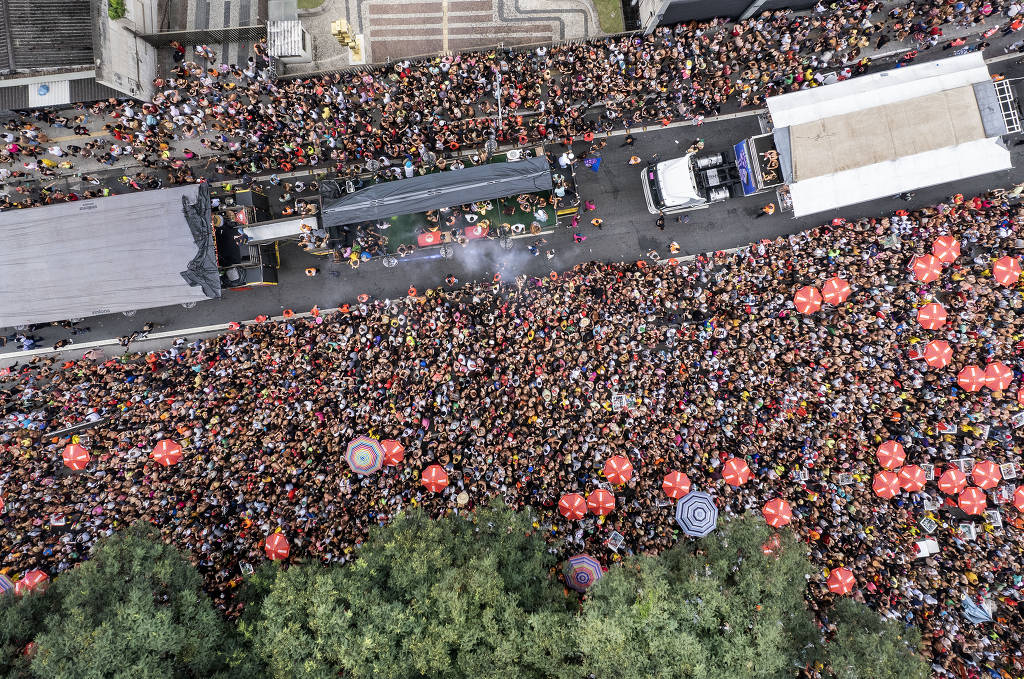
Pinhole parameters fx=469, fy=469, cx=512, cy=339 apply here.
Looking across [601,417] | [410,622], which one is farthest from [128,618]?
[601,417]

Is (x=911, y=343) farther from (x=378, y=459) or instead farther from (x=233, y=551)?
(x=233, y=551)

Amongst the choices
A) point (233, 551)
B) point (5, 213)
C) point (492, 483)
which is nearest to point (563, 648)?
point (492, 483)

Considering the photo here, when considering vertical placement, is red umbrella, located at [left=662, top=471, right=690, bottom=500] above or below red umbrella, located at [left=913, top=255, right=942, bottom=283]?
below

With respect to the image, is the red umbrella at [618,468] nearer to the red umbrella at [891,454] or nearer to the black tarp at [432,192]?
the red umbrella at [891,454]

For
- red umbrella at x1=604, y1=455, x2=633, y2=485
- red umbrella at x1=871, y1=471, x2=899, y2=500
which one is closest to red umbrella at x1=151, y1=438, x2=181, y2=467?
red umbrella at x1=604, y1=455, x2=633, y2=485

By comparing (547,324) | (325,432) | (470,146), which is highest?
(470,146)

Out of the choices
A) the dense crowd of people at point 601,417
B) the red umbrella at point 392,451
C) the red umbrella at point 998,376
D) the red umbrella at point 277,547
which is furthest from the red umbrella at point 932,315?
the red umbrella at point 277,547

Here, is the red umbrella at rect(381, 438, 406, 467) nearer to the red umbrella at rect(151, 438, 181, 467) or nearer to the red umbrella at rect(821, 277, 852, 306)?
the red umbrella at rect(151, 438, 181, 467)

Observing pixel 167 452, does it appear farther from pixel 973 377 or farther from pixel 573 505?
pixel 973 377
